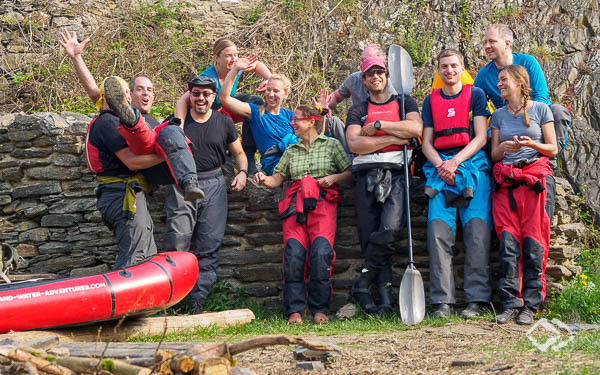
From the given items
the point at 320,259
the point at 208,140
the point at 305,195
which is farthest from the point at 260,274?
the point at 208,140

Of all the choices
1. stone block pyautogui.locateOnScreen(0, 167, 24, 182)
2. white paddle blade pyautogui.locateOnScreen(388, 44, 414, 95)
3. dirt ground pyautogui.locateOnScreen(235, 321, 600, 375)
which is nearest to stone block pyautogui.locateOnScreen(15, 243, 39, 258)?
stone block pyautogui.locateOnScreen(0, 167, 24, 182)

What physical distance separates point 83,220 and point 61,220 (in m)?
0.23

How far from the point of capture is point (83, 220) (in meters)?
6.54

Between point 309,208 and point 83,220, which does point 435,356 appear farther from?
point 83,220

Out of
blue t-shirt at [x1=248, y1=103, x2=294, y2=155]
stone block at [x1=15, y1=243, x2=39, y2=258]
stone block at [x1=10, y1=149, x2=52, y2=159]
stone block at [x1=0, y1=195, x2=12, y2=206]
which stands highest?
blue t-shirt at [x1=248, y1=103, x2=294, y2=155]

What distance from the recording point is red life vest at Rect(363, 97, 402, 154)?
5707 mm

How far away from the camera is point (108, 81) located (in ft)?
16.5

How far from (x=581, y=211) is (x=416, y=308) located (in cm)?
419

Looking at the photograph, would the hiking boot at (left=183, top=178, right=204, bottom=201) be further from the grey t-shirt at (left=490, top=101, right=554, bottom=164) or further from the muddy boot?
the grey t-shirt at (left=490, top=101, right=554, bottom=164)

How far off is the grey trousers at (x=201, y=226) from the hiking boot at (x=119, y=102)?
37.8 inches

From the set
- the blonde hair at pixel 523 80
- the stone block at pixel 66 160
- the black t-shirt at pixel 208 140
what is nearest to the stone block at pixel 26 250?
the stone block at pixel 66 160

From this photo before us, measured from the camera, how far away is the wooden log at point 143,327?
4559 mm

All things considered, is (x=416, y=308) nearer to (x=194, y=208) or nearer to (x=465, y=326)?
(x=465, y=326)

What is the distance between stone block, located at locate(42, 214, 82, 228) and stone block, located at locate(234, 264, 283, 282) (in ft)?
5.90
